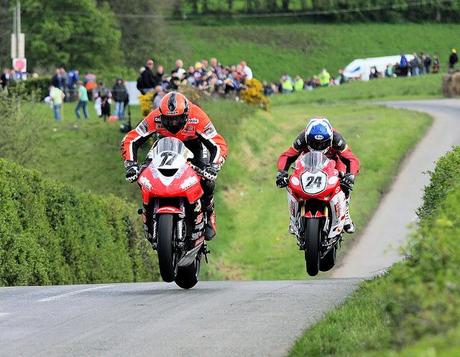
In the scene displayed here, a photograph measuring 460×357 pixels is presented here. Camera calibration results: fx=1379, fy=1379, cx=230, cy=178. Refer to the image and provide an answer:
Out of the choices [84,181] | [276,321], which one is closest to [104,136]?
[84,181]

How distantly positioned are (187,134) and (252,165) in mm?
27289

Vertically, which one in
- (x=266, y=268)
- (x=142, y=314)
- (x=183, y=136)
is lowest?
(x=266, y=268)

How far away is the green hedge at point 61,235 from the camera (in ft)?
67.2

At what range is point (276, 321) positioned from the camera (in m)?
10.8

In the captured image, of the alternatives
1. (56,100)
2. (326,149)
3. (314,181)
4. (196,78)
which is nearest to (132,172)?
(314,181)

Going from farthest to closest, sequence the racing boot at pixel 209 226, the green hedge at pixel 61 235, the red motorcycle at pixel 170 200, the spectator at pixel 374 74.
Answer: the spectator at pixel 374 74 → the green hedge at pixel 61 235 → the racing boot at pixel 209 226 → the red motorcycle at pixel 170 200

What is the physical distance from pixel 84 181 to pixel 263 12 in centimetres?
7736

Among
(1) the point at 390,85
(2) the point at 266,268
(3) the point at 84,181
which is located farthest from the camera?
(1) the point at 390,85

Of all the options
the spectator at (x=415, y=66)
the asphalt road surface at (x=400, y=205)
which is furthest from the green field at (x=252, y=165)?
the spectator at (x=415, y=66)

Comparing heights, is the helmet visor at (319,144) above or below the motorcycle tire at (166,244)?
above

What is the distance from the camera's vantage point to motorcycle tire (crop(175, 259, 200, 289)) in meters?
14.8

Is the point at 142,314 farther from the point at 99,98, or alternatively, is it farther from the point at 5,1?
the point at 5,1

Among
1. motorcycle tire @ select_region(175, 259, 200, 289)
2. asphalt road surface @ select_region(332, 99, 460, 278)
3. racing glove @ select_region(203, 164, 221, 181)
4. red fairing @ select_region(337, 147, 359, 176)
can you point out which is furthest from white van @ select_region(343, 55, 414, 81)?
racing glove @ select_region(203, 164, 221, 181)

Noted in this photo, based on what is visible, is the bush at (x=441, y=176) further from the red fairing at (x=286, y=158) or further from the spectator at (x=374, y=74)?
the spectator at (x=374, y=74)
